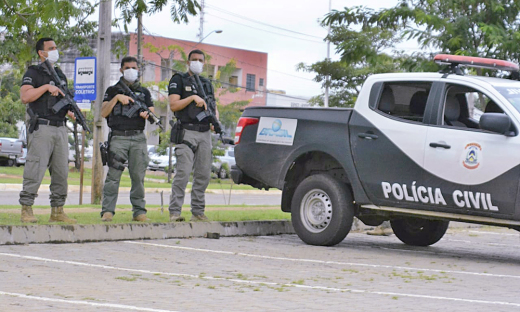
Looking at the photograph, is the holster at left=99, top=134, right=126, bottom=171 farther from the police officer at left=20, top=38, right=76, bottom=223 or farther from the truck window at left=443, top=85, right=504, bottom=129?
the truck window at left=443, top=85, right=504, bottom=129

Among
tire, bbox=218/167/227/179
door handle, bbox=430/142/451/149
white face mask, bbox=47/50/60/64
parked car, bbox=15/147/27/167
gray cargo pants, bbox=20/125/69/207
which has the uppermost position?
white face mask, bbox=47/50/60/64

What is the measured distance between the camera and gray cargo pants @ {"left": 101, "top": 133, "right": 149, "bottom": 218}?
34.3 ft

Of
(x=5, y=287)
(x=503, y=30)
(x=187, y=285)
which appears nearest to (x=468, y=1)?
(x=503, y=30)

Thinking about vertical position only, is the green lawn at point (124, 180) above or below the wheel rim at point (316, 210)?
below

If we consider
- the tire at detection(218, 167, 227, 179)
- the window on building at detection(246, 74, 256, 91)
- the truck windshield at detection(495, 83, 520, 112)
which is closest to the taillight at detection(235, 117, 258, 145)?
the truck windshield at detection(495, 83, 520, 112)

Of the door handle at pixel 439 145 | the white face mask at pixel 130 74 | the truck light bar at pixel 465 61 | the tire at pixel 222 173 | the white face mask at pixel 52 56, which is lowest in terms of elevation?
the tire at pixel 222 173

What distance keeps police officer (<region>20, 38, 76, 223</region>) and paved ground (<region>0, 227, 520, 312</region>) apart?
930 millimetres

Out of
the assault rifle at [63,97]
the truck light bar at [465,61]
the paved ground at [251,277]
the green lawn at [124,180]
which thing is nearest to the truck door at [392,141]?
the truck light bar at [465,61]

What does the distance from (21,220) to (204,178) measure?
2419 millimetres

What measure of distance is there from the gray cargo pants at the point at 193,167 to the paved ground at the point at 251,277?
2.62 feet

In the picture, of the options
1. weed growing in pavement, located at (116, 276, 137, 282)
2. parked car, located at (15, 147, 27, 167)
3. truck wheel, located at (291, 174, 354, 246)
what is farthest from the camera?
parked car, located at (15, 147, 27, 167)

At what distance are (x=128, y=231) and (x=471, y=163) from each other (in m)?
3.81

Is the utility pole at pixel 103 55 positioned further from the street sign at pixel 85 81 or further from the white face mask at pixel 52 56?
the white face mask at pixel 52 56

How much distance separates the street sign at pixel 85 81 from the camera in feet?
52.0
